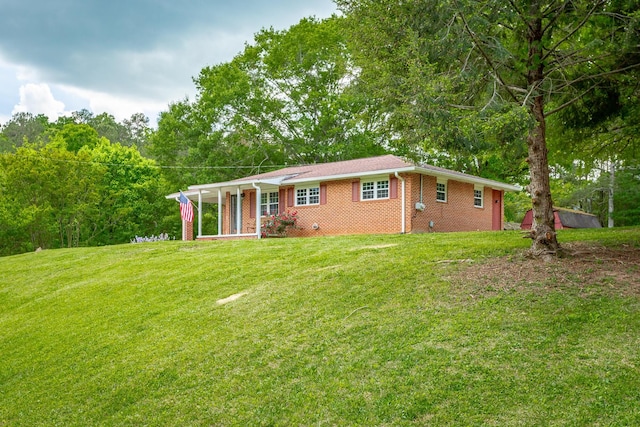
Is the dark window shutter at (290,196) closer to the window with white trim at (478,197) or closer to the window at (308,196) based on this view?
the window at (308,196)

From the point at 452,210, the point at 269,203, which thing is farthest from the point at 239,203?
the point at 452,210

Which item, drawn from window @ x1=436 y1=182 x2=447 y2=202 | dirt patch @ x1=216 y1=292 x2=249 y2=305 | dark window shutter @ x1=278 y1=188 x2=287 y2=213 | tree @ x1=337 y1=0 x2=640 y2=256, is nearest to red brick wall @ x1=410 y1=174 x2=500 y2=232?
window @ x1=436 y1=182 x2=447 y2=202

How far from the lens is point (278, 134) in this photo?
1361 inches

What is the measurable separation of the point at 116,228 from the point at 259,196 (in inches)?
689

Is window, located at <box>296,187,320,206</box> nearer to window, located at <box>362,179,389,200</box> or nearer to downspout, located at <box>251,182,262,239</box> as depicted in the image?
downspout, located at <box>251,182,262,239</box>

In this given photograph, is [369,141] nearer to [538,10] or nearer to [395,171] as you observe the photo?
[395,171]

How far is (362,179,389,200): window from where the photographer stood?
64.4 ft

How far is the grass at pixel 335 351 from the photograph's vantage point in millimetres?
5160

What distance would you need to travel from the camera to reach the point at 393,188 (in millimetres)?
19328

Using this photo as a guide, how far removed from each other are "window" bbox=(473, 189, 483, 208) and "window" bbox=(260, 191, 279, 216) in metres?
7.95

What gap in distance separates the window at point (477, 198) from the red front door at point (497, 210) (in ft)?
4.06

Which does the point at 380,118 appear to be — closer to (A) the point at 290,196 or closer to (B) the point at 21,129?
(A) the point at 290,196

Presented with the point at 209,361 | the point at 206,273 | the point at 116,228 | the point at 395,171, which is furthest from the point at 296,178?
the point at 116,228

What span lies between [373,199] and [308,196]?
306 centimetres
